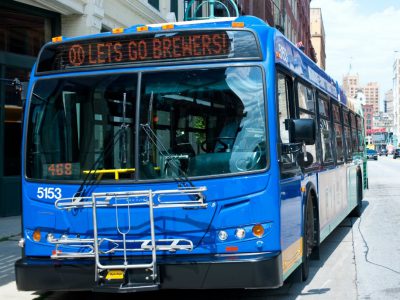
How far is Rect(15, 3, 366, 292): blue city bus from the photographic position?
17.3ft

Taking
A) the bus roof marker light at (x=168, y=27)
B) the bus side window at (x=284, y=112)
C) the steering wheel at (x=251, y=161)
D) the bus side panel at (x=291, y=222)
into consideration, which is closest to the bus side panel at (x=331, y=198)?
the bus side panel at (x=291, y=222)

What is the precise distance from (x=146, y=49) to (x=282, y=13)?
1756 inches

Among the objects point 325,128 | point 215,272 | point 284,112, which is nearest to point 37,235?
point 215,272

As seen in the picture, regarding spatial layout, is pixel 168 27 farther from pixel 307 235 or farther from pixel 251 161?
pixel 307 235

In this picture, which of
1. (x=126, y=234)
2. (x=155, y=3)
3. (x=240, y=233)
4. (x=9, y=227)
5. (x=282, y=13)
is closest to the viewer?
(x=240, y=233)

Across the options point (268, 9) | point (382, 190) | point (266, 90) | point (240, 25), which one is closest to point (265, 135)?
point (266, 90)

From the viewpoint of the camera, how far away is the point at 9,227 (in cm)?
1165

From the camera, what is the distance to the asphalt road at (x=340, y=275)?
6.57 m

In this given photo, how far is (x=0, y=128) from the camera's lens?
1273 cm

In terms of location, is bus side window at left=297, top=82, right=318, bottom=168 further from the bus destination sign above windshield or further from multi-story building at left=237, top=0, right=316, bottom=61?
multi-story building at left=237, top=0, right=316, bottom=61

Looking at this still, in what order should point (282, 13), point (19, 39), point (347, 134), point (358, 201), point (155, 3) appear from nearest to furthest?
point (347, 134)
point (19, 39)
point (358, 201)
point (155, 3)
point (282, 13)

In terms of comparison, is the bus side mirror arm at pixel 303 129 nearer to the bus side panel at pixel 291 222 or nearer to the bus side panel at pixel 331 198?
the bus side panel at pixel 291 222

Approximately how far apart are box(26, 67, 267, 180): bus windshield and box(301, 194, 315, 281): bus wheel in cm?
187

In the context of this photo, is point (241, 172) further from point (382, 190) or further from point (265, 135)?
point (382, 190)
